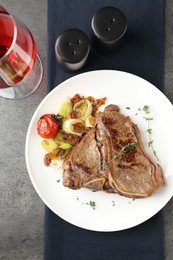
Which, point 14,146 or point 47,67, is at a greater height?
point 47,67

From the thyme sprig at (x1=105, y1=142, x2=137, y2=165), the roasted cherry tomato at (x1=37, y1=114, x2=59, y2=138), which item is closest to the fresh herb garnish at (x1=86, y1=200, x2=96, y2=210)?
the thyme sprig at (x1=105, y1=142, x2=137, y2=165)

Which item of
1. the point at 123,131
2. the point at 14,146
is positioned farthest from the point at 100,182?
the point at 14,146

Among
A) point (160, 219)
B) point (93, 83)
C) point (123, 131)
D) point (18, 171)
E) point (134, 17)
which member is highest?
point (134, 17)

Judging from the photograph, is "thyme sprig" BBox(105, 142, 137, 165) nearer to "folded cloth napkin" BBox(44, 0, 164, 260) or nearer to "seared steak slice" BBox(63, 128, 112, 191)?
"seared steak slice" BBox(63, 128, 112, 191)

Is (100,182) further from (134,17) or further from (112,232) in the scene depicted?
(134,17)

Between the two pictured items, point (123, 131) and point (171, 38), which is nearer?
point (123, 131)

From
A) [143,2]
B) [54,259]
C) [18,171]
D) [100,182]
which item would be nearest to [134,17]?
[143,2]

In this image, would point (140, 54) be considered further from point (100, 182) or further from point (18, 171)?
point (18, 171)
